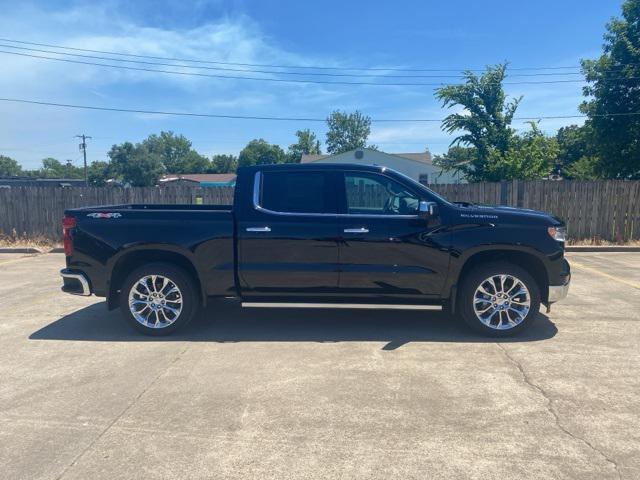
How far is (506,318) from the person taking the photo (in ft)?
18.2

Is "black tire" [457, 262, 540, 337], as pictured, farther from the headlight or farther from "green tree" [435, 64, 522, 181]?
"green tree" [435, 64, 522, 181]

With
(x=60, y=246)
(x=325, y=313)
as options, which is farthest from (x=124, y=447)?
(x=60, y=246)

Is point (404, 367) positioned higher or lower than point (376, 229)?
lower

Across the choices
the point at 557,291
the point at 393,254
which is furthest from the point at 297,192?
the point at 557,291

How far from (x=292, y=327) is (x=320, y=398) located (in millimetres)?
2059

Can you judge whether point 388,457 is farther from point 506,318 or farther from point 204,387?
point 506,318

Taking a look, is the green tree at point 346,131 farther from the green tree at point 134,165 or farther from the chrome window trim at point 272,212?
the chrome window trim at point 272,212

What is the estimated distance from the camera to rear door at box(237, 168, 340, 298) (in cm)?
552

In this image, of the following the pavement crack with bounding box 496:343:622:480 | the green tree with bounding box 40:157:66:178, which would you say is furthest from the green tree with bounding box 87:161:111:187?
the pavement crack with bounding box 496:343:622:480

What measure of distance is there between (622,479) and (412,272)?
9.52 ft

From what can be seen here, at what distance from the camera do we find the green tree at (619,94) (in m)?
21.2

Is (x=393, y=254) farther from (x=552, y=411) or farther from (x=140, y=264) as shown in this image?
(x=140, y=264)

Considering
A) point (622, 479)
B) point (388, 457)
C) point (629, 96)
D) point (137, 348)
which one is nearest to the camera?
point (622, 479)

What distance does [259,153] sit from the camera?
91125 mm
